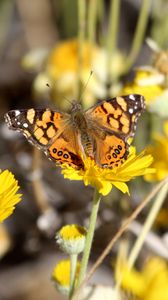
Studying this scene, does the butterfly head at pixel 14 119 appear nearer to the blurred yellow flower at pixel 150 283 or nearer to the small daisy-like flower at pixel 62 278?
the small daisy-like flower at pixel 62 278

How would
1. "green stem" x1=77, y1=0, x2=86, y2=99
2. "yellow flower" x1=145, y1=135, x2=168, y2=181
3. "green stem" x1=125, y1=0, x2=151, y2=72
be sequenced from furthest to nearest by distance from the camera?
"green stem" x1=125, y1=0, x2=151, y2=72, "green stem" x1=77, y1=0, x2=86, y2=99, "yellow flower" x1=145, y1=135, x2=168, y2=181

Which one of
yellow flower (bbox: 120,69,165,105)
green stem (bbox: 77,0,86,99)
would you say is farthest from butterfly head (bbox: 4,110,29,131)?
green stem (bbox: 77,0,86,99)

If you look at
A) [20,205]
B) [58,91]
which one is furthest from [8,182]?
[20,205]

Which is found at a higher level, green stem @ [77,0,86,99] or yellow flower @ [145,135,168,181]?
green stem @ [77,0,86,99]

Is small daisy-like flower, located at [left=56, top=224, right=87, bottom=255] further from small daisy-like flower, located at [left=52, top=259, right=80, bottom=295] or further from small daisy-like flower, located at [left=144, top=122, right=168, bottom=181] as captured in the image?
small daisy-like flower, located at [left=144, top=122, right=168, bottom=181]

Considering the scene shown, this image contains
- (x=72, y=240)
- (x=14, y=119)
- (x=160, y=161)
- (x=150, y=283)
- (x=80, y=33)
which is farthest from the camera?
(x=80, y=33)

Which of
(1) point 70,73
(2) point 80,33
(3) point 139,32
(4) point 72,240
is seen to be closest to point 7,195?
(4) point 72,240

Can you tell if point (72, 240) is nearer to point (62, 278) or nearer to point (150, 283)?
point (62, 278)
